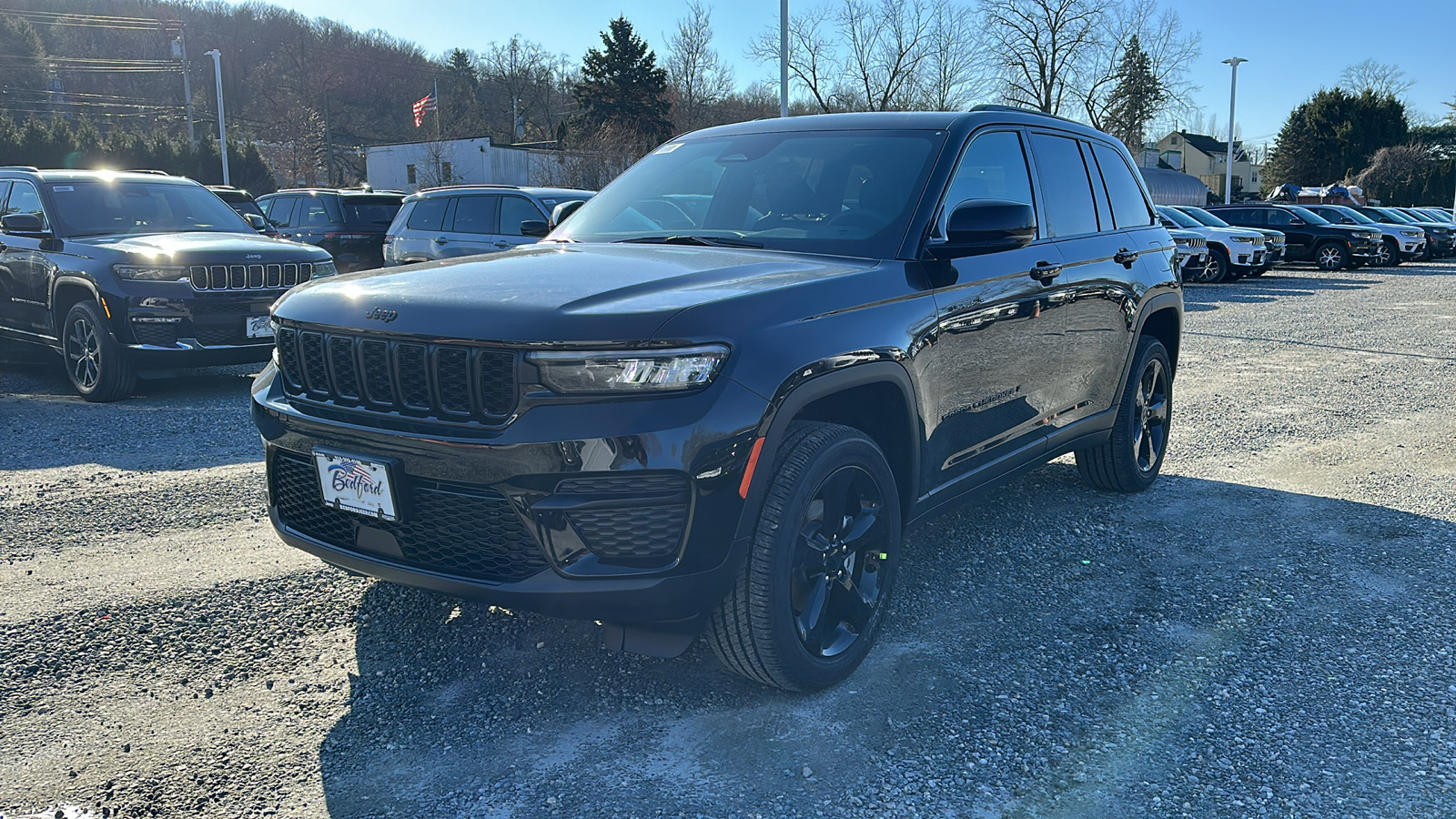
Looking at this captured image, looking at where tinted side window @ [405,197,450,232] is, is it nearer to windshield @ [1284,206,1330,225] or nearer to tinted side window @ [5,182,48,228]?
tinted side window @ [5,182,48,228]

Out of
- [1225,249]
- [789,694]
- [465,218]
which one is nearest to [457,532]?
[789,694]

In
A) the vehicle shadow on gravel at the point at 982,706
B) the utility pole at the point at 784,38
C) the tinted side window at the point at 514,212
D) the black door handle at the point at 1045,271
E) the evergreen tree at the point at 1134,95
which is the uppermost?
the evergreen tree at the point at 1134,95

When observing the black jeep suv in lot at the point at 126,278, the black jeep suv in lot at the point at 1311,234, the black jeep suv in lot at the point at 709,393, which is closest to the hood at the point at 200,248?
the black jeep suv in lot at the point at 126,278

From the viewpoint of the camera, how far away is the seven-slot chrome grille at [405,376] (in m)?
2.78

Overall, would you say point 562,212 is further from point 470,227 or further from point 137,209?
point 470,227

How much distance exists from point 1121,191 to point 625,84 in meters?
57.0

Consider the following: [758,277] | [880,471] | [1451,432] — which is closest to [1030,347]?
[880,471]

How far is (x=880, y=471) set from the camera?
3.32 meters

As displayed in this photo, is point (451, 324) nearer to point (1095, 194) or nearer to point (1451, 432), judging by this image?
point (1095, 194)

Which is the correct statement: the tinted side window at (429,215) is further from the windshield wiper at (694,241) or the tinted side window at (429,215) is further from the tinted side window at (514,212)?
the windshield wiper at (694,241)

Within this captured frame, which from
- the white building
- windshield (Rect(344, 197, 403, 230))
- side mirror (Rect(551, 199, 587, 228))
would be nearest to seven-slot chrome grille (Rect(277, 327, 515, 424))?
side mirror (Rect(551, 199, 587, 228))

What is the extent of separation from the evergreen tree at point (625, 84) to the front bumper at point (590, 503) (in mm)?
57749

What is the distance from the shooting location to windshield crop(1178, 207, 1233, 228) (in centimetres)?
2348

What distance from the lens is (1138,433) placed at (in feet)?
18.3
